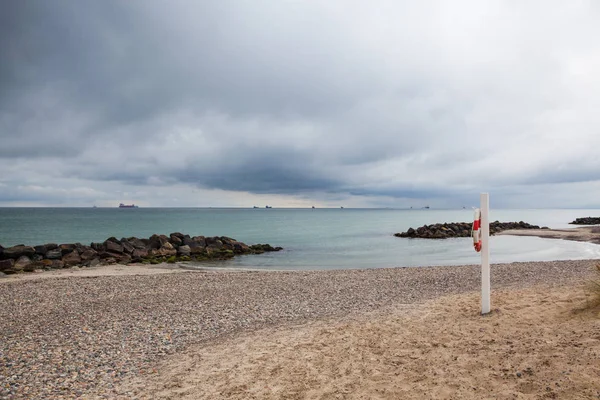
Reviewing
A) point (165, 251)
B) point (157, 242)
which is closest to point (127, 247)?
point (157, 242)

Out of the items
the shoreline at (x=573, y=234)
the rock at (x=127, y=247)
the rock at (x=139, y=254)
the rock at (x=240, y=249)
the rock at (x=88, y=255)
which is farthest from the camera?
the shoreline at (x=573, y=234)

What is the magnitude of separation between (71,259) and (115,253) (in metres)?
2.73

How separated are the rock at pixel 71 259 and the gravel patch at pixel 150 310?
392 inches

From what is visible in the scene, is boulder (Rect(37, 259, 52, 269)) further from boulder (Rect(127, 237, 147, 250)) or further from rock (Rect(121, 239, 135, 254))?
boulder (Rect(127, 237, 147, 250))

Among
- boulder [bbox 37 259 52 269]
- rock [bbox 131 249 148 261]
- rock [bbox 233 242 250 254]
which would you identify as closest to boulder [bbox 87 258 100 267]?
boulder [bbox 37 259 52 269]

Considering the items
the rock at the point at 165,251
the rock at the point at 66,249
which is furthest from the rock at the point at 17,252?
the rock at the point at 165,251

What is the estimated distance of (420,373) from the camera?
486 cm

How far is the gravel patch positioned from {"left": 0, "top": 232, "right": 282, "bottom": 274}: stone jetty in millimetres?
9519

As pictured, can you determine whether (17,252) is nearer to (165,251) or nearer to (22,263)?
(22,263)

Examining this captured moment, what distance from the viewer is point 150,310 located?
32.1 feet

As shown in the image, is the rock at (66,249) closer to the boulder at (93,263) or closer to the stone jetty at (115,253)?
the stone jetty at (115,253)

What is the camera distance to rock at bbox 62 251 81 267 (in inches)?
955

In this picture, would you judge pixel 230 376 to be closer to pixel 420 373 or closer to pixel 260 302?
pixel 420 373

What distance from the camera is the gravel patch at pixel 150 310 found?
5.89 meters
